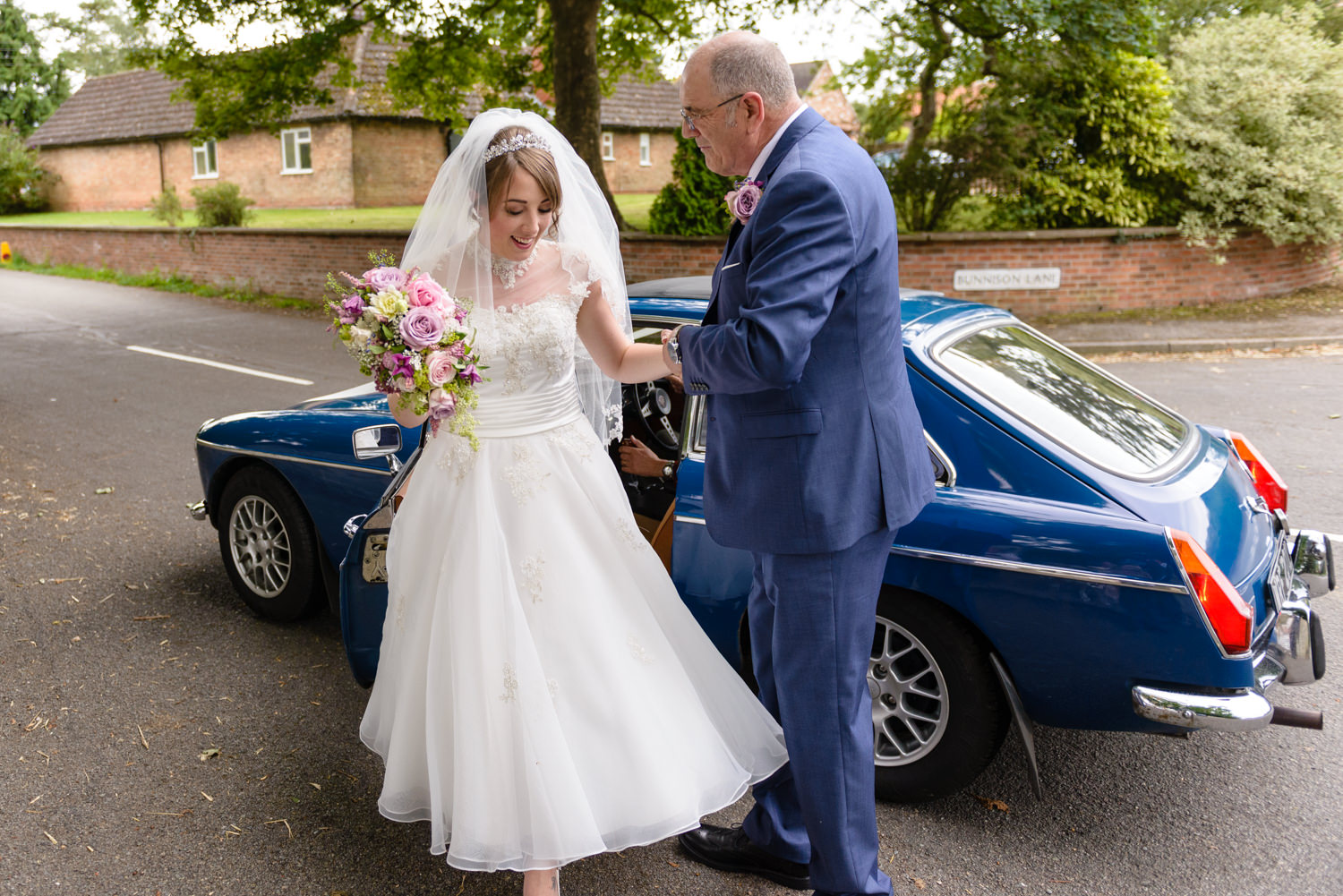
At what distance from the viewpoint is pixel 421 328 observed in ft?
8.85

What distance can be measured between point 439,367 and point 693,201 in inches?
495

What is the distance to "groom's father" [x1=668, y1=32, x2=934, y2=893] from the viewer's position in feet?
7.20

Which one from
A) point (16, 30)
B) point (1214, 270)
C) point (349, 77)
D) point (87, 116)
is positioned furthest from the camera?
point (16, 30)

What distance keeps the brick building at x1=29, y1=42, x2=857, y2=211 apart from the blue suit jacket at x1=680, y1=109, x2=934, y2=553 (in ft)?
84.6

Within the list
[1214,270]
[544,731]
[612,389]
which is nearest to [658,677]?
[544,731]

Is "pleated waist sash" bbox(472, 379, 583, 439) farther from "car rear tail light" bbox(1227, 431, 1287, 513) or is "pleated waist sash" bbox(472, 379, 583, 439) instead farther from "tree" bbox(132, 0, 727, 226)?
"tree" bbox(132, 0, 727, 226)

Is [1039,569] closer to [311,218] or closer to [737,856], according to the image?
[737,856]

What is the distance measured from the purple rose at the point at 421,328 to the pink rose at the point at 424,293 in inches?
2.3

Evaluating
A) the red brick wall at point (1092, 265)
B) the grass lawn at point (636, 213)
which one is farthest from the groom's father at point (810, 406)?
the grass lawn at point (636, 213)

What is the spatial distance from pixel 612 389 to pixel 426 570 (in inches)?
39.6

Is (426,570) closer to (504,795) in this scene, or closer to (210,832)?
(504,795)

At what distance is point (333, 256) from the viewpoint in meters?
17.2

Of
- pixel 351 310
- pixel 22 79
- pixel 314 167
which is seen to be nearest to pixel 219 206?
pixel 314 167

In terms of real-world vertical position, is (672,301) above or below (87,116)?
below
